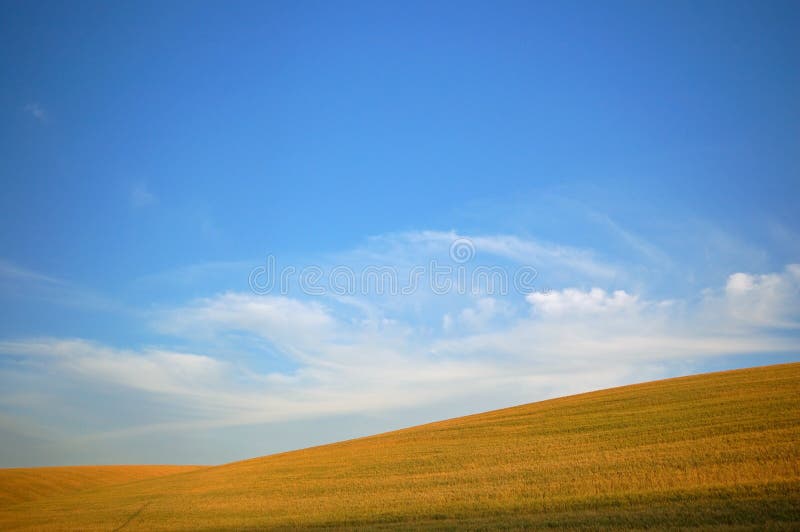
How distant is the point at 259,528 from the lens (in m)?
17.0

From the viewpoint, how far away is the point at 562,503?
14203 millimetres

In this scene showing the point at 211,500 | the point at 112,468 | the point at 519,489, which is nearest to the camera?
the point at 519,489

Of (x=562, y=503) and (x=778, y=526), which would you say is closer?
(x=778, y=526)

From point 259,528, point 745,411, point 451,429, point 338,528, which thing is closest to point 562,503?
point 338,528

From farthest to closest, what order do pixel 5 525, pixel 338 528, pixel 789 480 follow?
pixel 5 525
pixel 338 528
pixel 789 480

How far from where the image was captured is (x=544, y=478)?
1720cm

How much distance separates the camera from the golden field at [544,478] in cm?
1281

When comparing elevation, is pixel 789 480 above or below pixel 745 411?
below

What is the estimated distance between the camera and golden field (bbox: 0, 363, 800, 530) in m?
12.8

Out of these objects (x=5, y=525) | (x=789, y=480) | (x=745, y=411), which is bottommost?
(x=5, y=525)

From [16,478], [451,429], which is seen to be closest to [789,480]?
[451,429]

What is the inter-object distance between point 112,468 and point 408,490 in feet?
179

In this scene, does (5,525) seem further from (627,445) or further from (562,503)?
(627,445)

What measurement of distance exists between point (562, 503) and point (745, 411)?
10957 mm
